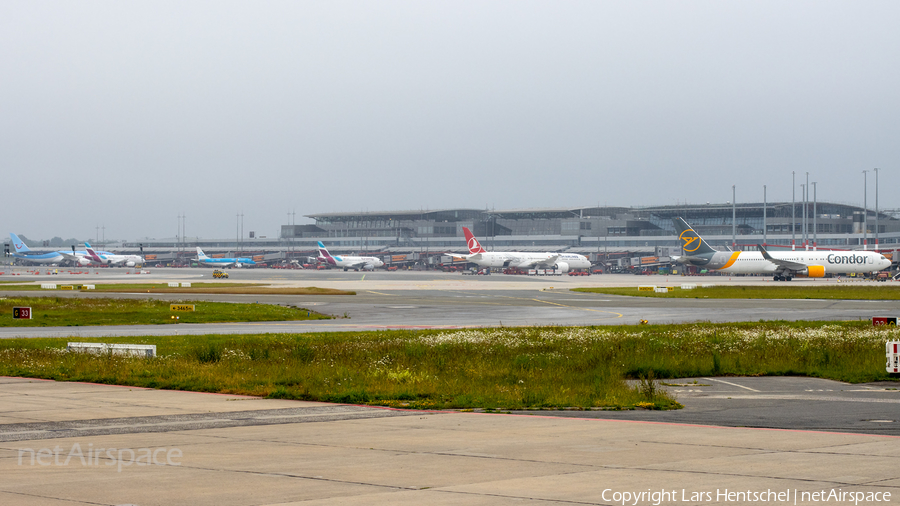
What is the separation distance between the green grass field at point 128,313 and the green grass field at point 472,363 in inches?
429

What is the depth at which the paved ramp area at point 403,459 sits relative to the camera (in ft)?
27.7

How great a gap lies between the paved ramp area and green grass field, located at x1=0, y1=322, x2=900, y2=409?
2.59 m

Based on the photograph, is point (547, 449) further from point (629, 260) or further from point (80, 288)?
point (629, 260)

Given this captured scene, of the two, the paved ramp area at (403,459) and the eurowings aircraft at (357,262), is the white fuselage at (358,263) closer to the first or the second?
the eurowings aircraft at (357,262)

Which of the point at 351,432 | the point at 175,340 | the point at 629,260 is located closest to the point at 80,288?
the point at 175,340

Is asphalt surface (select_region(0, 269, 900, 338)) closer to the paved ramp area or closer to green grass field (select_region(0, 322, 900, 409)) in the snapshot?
green grass field (select_region(0, 322, 900, 409))

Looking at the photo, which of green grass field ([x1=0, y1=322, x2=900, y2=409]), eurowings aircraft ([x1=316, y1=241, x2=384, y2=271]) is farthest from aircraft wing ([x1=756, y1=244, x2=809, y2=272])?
eurowings aircraft ([x1=316, y1=241, x2=384, y2=271])

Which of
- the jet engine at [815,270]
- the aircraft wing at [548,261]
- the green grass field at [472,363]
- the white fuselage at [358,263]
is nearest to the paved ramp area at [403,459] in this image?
the green grass field at [472,363]

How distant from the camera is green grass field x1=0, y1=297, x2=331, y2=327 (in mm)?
40094

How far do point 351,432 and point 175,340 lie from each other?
18.3m

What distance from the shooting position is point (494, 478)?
9289 mm

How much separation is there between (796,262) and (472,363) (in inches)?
3597

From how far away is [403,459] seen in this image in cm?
1050

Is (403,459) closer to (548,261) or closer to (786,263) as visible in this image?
(786,263)
